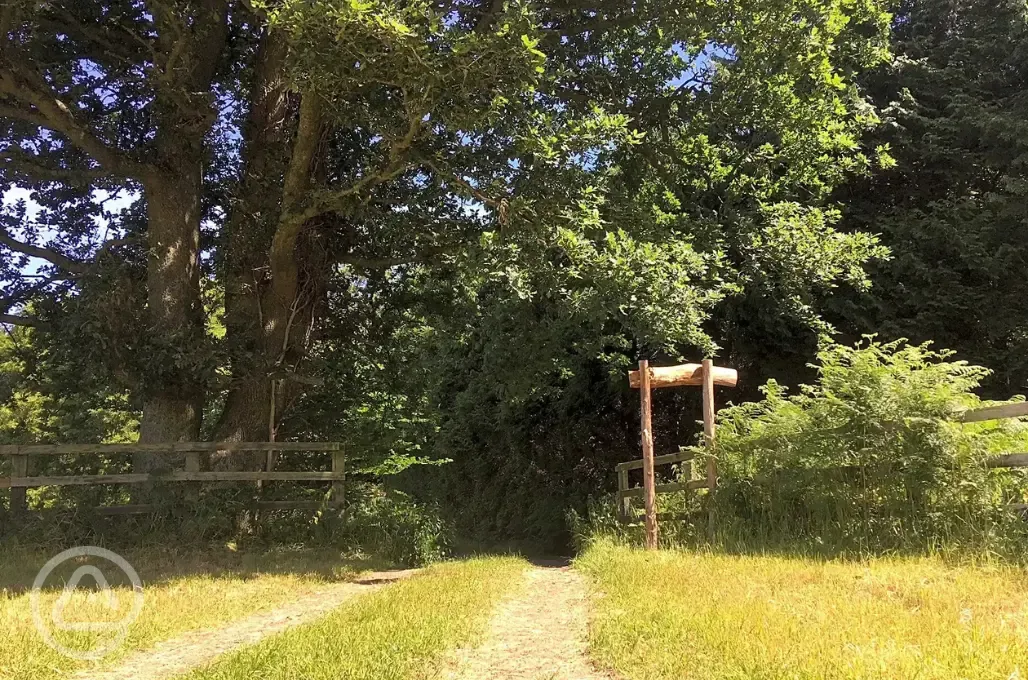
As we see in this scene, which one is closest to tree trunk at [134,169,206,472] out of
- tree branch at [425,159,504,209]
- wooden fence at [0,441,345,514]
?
wooden fence at [0,441,345,514]

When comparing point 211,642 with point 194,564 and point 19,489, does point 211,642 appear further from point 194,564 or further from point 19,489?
point 19,489

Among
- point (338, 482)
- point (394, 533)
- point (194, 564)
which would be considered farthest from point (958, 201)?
point (194, 564)

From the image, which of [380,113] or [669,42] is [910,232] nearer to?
Result: [669,42]

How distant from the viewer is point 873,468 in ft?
27.6

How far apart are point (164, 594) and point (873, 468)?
7912 mm

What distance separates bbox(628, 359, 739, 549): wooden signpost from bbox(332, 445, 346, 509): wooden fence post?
5.02 m

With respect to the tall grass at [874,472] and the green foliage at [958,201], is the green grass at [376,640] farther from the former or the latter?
the green foliage at [958,201]

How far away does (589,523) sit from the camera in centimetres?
1348

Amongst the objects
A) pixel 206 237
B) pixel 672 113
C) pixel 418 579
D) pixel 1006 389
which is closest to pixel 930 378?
pixel 672 113

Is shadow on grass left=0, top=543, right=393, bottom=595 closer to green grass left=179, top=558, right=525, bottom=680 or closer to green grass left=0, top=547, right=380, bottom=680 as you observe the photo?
green grass left=0, top=547, right=380, bottom=680

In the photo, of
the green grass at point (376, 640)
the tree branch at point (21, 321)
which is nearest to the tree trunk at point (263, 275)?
the tree branch at point (21, 321)

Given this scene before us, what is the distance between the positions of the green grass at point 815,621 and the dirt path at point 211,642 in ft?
8.72

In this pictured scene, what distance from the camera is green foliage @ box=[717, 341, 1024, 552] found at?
7773 mm

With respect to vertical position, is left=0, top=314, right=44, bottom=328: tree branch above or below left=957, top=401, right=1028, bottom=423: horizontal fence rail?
above
